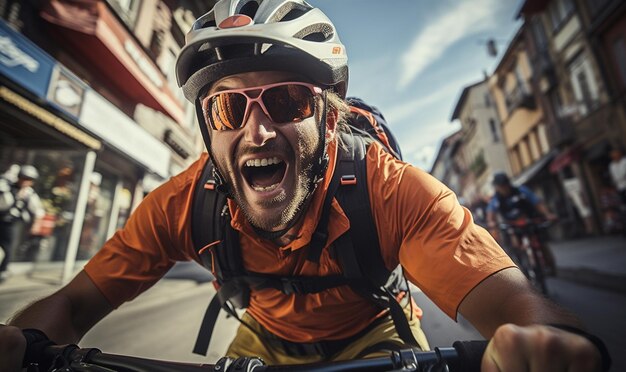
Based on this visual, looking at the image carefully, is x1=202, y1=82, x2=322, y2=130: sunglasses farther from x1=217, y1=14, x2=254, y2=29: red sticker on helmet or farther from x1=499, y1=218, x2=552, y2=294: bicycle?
x1=499, y1=218, x2=552, y2=294: bicycle

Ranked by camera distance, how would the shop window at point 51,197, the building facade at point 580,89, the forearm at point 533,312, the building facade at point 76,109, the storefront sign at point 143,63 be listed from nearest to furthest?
the forearm at point 533,312, the building facade at point 76,109, the shop window at point 51,197, the storefront sign at point 143,63, the building facade at point 580,89

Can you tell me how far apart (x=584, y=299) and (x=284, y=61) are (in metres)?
4.97

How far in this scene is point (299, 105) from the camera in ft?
5.49

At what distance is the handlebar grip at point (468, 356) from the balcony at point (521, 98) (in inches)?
886

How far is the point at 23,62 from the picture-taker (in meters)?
5.87

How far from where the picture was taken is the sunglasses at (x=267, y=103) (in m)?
1.61

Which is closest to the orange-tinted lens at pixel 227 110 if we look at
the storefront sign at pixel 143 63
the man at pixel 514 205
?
the man at pixel 514 205

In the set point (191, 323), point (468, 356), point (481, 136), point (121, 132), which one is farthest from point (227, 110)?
point (481, 136)

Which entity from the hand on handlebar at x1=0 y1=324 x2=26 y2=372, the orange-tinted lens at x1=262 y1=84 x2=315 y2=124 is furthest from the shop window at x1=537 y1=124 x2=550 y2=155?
the hand on handlebar at x1=0 y1=324 x2=26 y2=372

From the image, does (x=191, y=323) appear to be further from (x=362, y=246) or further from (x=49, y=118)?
Answer: (x=49, y=118)

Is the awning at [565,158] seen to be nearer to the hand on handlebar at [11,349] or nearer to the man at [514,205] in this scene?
the man at [514,205]

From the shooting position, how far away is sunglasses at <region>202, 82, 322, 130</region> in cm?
161

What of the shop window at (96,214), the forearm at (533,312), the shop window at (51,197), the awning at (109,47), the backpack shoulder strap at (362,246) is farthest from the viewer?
the shop window at (96,214)

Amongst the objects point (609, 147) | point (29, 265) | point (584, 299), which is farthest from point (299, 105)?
point (609, 147)
